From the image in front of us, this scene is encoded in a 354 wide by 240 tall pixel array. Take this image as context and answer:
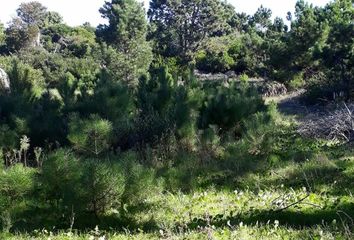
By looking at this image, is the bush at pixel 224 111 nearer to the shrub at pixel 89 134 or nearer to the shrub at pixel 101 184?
the shrub at pixel 89 134

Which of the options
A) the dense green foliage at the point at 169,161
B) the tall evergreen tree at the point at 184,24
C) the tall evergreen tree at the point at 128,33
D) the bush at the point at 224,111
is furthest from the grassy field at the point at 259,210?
the tall evergreen tree at the point at 184,24

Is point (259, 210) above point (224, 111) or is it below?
below

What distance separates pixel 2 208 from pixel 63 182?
2.33 feet

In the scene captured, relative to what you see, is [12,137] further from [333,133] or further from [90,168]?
[333,133]

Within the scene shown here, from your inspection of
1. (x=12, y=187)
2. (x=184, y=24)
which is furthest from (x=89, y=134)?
(x=184, y=24)

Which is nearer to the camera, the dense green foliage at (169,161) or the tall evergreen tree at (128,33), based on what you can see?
the dense green foliage at (169,161)

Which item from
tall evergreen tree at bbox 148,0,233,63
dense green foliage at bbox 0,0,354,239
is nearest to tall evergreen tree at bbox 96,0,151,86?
tall evergreen tree at bbox 148,0,233,63

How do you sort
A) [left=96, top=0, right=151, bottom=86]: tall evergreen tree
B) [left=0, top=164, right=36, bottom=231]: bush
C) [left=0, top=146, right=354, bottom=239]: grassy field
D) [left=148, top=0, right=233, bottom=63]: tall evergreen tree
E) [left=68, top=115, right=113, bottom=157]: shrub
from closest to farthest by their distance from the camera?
[left=0, top=146, right=354, bottom=239]: grassy field
[left=0, top=164, right=36, bottom=231]: bush
[left=68, top=115, right=113, bottom=157]: shrub
[left=96, top=0, right=151, bottom=86]: tall evergreen tree
[left=148, top=0, right=233, bottom=63]: tall evergreen tree

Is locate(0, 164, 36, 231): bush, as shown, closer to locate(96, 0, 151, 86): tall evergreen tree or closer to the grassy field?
the grassy field

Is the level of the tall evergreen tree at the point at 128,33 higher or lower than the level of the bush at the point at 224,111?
higher

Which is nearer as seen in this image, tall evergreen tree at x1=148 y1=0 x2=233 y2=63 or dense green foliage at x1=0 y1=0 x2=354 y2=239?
dense green foliage at x1=0 y1=0 x2=354 y2=239

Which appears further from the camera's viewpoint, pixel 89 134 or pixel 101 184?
pixel 89 134

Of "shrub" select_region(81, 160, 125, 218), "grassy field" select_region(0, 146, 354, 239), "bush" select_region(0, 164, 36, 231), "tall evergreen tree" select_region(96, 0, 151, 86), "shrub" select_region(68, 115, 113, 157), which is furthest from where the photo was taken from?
"tall evergreen tree" select_region(96, 0, 151, 86)

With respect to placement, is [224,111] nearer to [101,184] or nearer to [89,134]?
[89,134]
